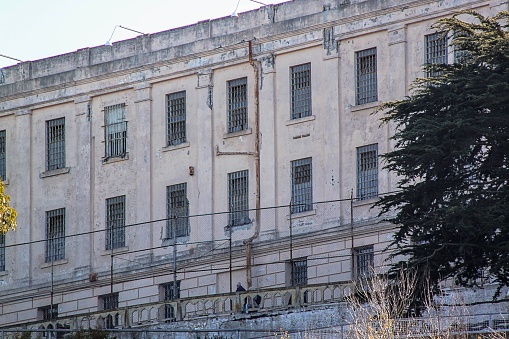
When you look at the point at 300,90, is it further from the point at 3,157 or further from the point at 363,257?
the point at 3,157

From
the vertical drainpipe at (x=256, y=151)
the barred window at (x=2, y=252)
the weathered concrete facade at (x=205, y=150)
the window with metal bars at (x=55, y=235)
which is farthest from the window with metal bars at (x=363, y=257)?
the barred window at (x=2, y=252)

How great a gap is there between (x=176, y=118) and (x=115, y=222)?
14.4ft

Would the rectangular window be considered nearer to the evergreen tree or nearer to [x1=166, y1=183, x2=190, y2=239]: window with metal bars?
[x1=166, y1=183, x2=190, y2=239]: window with metal bars

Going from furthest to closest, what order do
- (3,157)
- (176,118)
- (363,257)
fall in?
1. (3,157)
2. (176,118)
3. (363,257)

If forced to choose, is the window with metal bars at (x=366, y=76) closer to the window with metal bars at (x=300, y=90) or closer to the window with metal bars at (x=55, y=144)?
the window with metal bars at (x=300, y=90)

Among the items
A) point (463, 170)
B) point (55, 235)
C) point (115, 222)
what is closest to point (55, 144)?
point (55, 235)

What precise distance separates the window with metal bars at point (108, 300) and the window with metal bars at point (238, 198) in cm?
545

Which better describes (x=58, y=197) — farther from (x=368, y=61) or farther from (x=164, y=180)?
(x=368, y=61)

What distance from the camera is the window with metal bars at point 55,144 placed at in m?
71.8

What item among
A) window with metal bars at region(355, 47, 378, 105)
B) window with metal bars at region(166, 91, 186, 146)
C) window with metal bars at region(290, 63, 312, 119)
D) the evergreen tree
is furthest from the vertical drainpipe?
the evergreen tree

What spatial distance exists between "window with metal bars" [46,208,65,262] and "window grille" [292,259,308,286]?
10.6 metres

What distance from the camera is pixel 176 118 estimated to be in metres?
68.4

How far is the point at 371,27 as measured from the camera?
62906 millimetres

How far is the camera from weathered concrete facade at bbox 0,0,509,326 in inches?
2475
